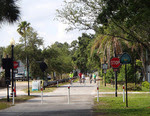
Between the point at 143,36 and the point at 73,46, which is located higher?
the point at 73,46

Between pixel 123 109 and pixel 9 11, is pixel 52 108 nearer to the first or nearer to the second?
pixel 123 109

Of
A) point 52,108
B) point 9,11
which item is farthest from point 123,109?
point 9,11

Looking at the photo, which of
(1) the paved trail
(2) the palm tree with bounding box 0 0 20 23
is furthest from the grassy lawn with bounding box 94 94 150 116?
(2) the palm tree with bounding box 0 0 20 23

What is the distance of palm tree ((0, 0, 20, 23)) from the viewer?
15351 mm

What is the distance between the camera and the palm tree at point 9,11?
50.4ft

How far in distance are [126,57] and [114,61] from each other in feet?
17.7

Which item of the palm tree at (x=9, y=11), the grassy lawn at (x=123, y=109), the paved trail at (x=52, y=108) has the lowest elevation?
the paved trail at (x=52, y=108)

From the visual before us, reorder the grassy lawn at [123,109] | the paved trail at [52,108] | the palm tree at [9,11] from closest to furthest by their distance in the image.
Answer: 1. the grassy lawn at [123,109]
2. the paved trail at [52,108]
3. the palm tree at [9,11]

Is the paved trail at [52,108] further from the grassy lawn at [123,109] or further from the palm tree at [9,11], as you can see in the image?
the palm tree at [9,11]

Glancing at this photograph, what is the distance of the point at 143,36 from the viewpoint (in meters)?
18.8

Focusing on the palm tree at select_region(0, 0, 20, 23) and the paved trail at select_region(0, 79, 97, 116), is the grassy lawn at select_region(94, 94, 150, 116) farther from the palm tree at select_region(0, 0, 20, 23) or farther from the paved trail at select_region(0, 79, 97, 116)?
the palm tree at select_region(0, 0, 20, 23)

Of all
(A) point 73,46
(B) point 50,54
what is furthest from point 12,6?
(A) point 73,46

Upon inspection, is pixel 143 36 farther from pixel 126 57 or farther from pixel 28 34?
pixel 28 34

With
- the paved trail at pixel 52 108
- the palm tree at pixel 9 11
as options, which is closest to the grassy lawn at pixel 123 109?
the paved trail at pixel 52 108
